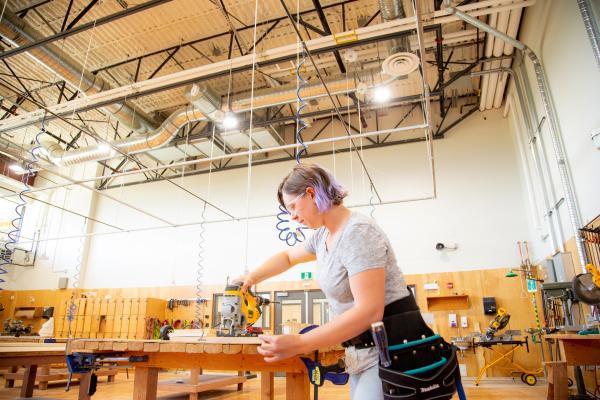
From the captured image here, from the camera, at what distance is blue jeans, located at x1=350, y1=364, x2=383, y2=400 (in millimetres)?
1057

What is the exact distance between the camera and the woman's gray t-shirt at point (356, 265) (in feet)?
3.34

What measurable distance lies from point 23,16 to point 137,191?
613 centimetres

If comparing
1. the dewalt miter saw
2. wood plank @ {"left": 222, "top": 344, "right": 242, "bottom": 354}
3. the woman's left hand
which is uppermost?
the dewalt miter saw

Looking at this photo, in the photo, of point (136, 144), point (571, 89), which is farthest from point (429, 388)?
point (136, 144)

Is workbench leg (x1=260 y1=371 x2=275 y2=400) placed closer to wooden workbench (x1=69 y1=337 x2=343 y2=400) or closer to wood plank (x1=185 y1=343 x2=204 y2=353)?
wooden workbench (x1=69 y1=337 x2=343 y2=400)

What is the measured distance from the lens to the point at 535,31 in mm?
6164

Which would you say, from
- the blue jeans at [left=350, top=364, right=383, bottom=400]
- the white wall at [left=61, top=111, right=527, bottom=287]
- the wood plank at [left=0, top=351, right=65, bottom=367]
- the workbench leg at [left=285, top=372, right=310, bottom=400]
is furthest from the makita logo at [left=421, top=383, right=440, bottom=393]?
the white wall at [left=61, top=111, right=527, bottom=287]

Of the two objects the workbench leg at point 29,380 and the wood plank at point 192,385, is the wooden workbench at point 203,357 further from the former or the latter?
the wood plank at point 192,385

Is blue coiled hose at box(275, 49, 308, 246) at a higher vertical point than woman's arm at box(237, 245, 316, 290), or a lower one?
higher

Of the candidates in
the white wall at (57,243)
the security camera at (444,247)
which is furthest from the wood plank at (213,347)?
the white wall at (57,243)

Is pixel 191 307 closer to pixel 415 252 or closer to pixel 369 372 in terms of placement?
pixel 415 252

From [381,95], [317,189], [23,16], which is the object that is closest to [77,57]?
[23,16]

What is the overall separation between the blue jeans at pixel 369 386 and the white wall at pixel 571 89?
14.8 feet

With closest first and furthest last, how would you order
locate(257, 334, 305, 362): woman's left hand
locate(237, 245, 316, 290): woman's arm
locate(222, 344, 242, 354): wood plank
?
locate(257, 334, 305, 362): woman's left hand, locate(237, 245, 316, 290): woman's arm, locate(222, 344, 242, 354): wood plank
